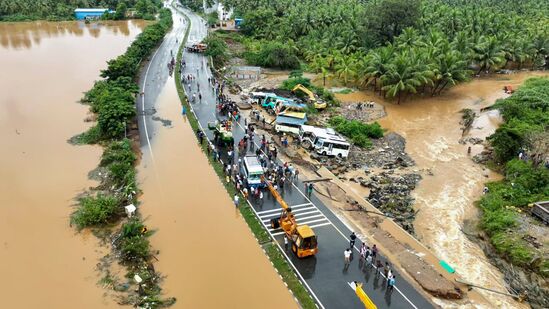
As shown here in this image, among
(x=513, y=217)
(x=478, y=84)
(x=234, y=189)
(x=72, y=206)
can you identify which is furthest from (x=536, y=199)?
(x=478, y=84)

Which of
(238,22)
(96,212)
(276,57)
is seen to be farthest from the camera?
(238,22)

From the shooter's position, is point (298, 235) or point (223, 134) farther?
point (223, 134)

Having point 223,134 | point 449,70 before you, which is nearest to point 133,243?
point 223,134

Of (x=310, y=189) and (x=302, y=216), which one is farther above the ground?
(x=310, y=189)

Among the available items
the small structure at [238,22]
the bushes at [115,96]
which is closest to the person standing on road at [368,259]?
the bushes at [115,96]

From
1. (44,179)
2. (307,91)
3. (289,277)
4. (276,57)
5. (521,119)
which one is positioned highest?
(276,57)

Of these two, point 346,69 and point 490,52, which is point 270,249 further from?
point 490,52
